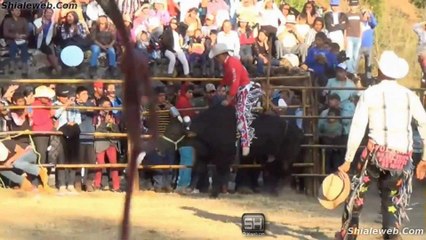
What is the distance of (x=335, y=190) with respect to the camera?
631cm

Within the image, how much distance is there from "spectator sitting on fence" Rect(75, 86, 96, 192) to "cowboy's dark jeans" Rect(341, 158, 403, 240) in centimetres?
388

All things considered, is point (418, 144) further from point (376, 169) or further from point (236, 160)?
point (376, 169)

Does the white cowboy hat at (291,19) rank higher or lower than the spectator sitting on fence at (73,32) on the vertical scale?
higher

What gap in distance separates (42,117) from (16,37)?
105cm

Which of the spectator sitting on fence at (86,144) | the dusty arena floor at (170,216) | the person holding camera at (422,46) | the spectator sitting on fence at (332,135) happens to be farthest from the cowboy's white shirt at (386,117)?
the person holding camera at (422,46)

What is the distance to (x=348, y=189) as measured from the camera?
20.0 feet

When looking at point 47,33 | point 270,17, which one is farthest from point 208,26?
point 47,33

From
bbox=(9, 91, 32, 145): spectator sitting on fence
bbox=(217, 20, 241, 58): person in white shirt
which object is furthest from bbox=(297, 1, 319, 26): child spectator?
bbox=(9, 91, 32, 145): spectator sitting on fence

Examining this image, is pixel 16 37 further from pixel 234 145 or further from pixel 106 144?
pixel 234 145

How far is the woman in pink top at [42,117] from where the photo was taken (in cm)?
927

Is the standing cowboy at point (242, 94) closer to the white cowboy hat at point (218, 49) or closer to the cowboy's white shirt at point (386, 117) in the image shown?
the white cowboy hat at point (218, 49)

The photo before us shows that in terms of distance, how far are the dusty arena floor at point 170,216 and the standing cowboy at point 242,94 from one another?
63 cm

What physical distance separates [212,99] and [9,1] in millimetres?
2376

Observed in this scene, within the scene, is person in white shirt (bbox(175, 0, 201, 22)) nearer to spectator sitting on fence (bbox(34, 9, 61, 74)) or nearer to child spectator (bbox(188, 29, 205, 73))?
child spectator (bbox(188, 29, 205, 73))
